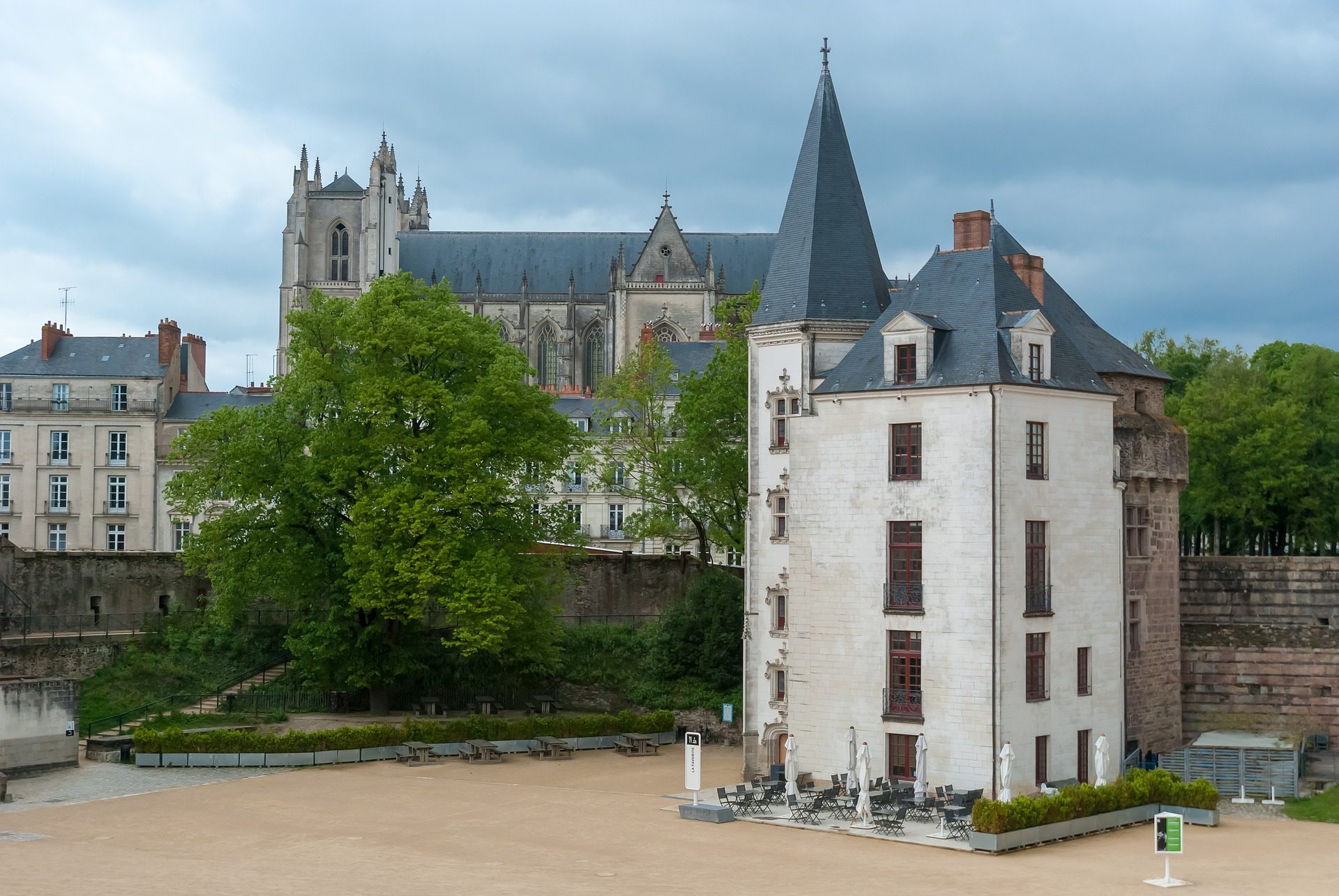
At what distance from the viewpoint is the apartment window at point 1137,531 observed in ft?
127

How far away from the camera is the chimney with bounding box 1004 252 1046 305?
3894 centimetres

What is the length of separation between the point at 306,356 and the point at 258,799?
13608 mm

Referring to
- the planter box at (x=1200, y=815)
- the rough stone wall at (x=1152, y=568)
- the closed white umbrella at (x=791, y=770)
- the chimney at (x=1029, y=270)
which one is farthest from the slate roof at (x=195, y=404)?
the planter box at (x=1200, y=815)

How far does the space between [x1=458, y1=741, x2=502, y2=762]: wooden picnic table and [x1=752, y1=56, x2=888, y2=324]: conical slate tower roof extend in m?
12.2

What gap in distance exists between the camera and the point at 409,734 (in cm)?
3931

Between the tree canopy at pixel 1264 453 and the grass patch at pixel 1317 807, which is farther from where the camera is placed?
the tree canopy at pixel 1264 453

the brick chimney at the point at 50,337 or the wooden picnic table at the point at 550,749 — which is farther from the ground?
the brick chimney at the point at 50,337

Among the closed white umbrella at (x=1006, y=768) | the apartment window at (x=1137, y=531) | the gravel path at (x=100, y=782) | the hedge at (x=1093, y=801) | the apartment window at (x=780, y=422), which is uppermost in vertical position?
the apartment window at (x=780, y=422)

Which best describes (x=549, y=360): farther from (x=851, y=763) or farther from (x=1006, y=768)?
(x=1006, y=768)

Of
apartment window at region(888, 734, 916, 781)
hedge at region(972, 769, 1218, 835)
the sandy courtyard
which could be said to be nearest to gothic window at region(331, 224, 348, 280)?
the sandy courtyard

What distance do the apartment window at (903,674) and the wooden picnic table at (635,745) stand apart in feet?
30.4

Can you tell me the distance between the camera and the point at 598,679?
46.8 metres

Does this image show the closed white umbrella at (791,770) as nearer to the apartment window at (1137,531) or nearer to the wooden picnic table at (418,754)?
the wooden picnic table at (418,754)

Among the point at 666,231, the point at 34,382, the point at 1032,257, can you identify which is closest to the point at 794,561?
the point at 1032,257
